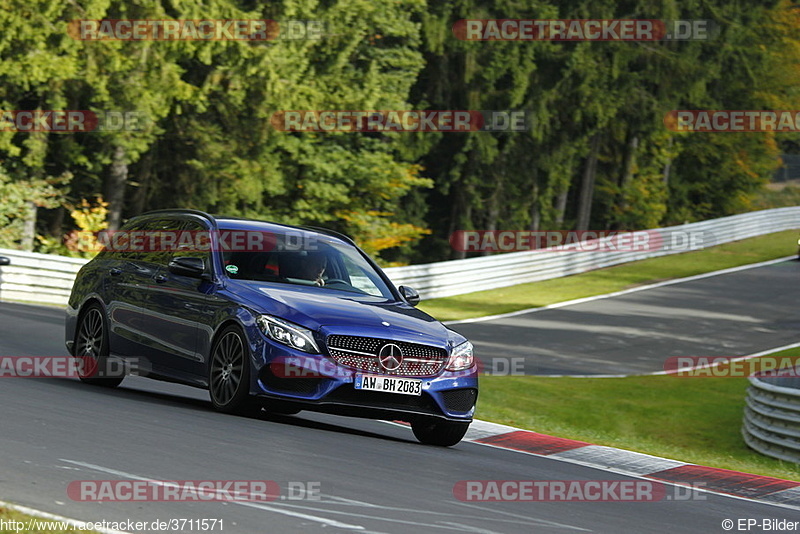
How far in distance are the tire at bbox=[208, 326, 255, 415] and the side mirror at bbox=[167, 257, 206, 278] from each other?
2.32ft

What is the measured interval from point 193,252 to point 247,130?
A: 2968 centimetres

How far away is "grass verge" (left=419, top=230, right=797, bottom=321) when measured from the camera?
34.3 meters

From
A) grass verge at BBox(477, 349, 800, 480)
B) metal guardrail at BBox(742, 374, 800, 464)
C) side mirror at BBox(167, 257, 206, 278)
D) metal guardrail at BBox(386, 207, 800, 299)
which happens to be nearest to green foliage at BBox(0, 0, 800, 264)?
metal guardrail at BBox(386, 207, 800, 299)

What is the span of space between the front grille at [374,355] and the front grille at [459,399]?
10.3 inches

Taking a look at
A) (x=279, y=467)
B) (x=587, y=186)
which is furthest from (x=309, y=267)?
(x=587, y=186)

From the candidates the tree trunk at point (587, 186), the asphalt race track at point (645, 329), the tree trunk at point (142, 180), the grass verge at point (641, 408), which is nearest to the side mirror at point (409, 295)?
the grass verge at point (641, 408)

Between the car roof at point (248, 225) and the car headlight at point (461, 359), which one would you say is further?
the car roof at point (248, 225)

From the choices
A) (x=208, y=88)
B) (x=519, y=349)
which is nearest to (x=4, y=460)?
(x=519, y=349)

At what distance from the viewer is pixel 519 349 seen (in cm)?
2625

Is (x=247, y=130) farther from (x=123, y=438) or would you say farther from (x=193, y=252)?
(x=123, y=438)

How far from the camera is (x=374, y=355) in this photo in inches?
396

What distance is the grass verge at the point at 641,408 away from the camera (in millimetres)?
18328

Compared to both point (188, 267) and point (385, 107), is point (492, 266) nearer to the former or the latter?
point (385, 107)

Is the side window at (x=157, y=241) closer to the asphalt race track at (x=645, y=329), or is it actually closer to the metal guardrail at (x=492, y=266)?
the asphalt race track at (x=645, y=329)
